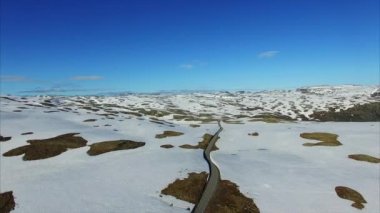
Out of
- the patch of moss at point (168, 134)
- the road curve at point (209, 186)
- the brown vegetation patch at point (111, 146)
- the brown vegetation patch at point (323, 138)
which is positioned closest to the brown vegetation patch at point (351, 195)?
the road curve at point (209, 186)

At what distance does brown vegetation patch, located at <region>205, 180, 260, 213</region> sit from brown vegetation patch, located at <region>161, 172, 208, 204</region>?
264 cm

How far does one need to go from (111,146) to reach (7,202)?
36531mm

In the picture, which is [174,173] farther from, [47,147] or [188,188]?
[47,147]

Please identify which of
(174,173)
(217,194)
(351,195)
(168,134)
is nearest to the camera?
(217,194)

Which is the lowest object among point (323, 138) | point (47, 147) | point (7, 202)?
point (7, 202)

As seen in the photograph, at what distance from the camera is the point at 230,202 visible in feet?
140

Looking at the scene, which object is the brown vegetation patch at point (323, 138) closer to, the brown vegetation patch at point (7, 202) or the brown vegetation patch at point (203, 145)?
the brown vegetation patch at point (203, 145)

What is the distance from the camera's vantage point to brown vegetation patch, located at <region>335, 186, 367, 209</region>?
44544mm

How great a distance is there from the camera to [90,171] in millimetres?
56125

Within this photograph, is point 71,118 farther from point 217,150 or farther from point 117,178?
point 117,178

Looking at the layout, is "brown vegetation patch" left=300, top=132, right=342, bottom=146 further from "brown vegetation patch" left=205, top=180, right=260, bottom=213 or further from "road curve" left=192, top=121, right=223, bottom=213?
"brown vegetation patch" left=205, top=180, right=260, bottom=213

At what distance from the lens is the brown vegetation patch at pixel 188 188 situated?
4441 cm

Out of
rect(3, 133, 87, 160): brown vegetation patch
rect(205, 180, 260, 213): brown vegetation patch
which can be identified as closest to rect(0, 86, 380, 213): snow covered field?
rect(205, 180, 260, 213): brown vegetation patch

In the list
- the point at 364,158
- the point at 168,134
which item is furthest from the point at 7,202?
the point at 364,158
